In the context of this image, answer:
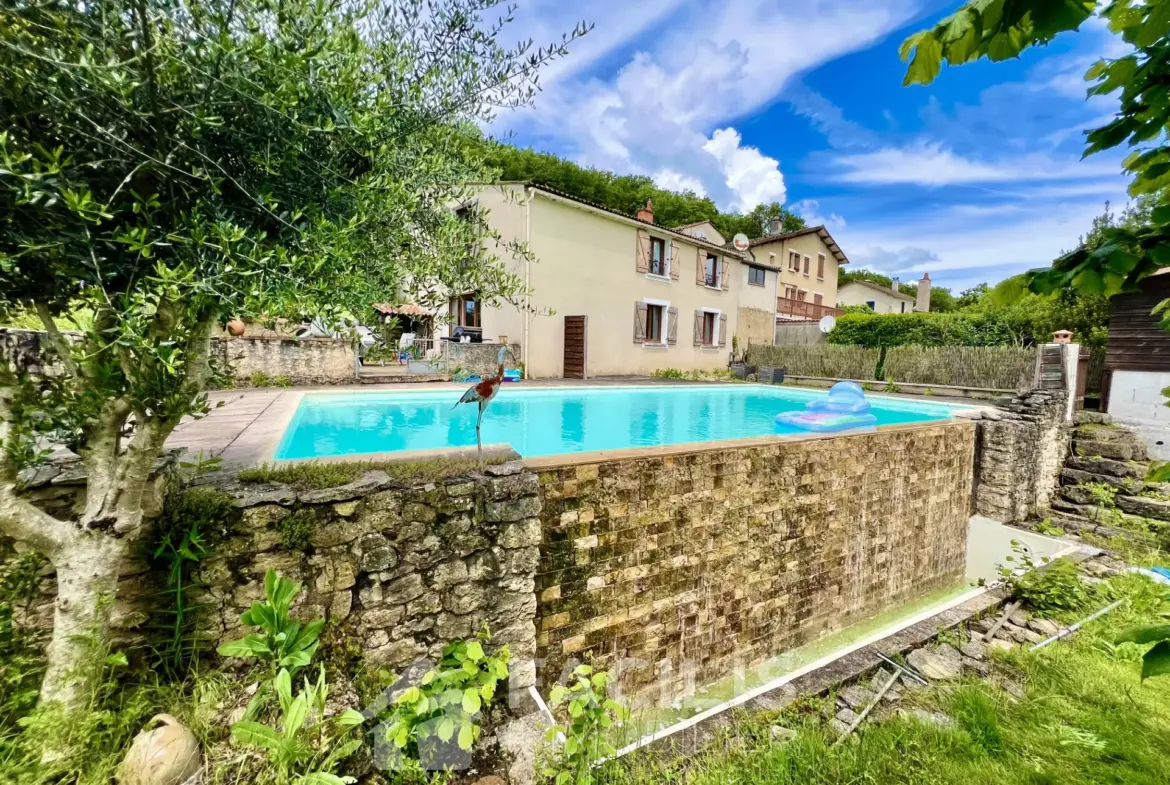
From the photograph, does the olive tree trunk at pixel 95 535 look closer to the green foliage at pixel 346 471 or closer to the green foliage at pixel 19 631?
the green foliage at pixel 19 631

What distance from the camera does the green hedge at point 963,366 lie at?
40.3ft

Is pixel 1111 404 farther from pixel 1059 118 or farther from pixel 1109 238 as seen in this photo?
pixel 1109 238

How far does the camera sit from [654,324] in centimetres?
1712

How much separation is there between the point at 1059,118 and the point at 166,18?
18.1ft

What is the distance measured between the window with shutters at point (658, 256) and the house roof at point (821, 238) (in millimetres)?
9123

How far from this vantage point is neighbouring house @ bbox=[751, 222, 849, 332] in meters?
24.9

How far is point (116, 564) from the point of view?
1990 millimetres

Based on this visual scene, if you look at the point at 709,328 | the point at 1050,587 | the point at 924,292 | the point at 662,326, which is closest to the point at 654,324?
the point at 662,326

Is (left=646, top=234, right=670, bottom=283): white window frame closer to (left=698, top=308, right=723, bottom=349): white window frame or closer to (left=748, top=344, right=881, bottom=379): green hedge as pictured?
(left=698, top=308, right=723, bottom=349): white window frame

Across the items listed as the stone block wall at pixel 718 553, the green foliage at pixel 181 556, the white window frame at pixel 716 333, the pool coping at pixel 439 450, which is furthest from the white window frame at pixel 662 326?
the green foliage at pixel 181 556

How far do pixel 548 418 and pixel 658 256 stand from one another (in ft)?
32.4

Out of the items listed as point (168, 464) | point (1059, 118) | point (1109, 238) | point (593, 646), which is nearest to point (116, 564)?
point (168, 464)

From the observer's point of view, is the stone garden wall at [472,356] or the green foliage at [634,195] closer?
the stone garden wall at [472,356]

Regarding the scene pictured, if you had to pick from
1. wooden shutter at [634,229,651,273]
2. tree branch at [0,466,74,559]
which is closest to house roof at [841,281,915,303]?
wooden shutter at [634,229,651,273]
